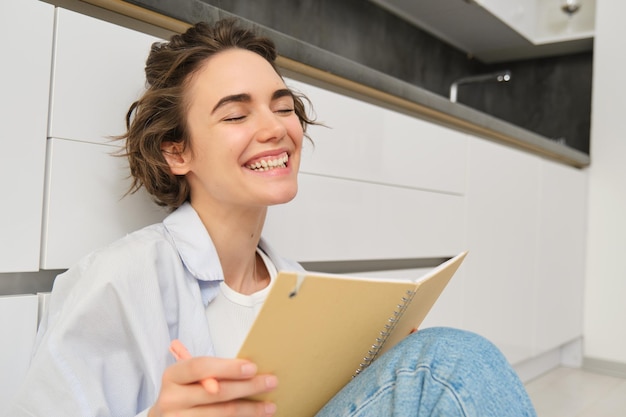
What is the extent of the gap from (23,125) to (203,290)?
0.36 meters

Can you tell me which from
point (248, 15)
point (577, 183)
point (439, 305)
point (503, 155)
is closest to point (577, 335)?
point (577, 183)

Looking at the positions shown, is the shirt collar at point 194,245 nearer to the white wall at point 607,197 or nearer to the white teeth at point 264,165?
the white teeth at point 264,165

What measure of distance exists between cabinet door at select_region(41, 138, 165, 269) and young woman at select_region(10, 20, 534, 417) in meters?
0.04

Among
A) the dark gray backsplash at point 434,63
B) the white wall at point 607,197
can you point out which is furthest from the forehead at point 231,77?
the white wall at point 607,197

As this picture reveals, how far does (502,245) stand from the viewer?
242 cm

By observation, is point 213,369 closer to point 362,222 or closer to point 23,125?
point 23,125

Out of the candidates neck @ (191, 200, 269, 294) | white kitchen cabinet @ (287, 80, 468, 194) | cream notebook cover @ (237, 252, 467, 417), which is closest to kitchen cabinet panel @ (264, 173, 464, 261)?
white kitchen cabinet @ (287, 80, 468, 194)

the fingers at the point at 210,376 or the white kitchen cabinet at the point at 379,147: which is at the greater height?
the white kitchen cabinet at the point at 379,147

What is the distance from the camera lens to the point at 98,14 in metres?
1.04

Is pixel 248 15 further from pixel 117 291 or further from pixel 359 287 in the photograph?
pixel 359 287

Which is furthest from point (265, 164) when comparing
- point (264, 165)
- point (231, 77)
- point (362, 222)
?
point (362, 222)

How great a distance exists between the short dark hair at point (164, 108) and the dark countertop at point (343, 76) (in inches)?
2.4

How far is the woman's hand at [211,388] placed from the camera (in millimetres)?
620

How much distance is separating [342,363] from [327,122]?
816 millimetres
